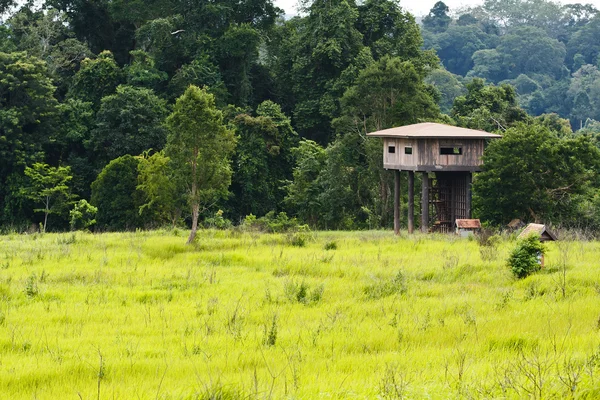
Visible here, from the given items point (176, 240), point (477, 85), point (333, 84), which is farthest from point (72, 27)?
point (176, 240)

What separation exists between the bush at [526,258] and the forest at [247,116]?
43.9 ft

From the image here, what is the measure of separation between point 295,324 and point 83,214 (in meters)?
26.4

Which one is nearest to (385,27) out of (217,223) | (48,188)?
(217,223)

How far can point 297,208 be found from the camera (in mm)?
44812

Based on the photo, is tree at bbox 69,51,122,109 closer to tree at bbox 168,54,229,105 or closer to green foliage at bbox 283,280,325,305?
tree at bbox 168,54,229,105

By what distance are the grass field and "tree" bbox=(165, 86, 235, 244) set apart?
3.61 meters

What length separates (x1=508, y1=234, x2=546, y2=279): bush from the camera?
56.1 feet

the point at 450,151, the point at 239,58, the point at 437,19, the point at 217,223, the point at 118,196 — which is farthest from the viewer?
the point at 437,19

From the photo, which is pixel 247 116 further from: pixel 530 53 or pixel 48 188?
pixel 530 53

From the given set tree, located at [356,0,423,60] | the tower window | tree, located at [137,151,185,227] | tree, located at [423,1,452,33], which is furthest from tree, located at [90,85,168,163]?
tree, located at [423,1,452,33]

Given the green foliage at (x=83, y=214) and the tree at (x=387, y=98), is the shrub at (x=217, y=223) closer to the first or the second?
the green foliage at (x=83, y=214)

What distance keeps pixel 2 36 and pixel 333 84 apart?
20370mm

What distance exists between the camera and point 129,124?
141ft

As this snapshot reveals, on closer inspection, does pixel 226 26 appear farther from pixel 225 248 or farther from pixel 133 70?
pixel 225 248
